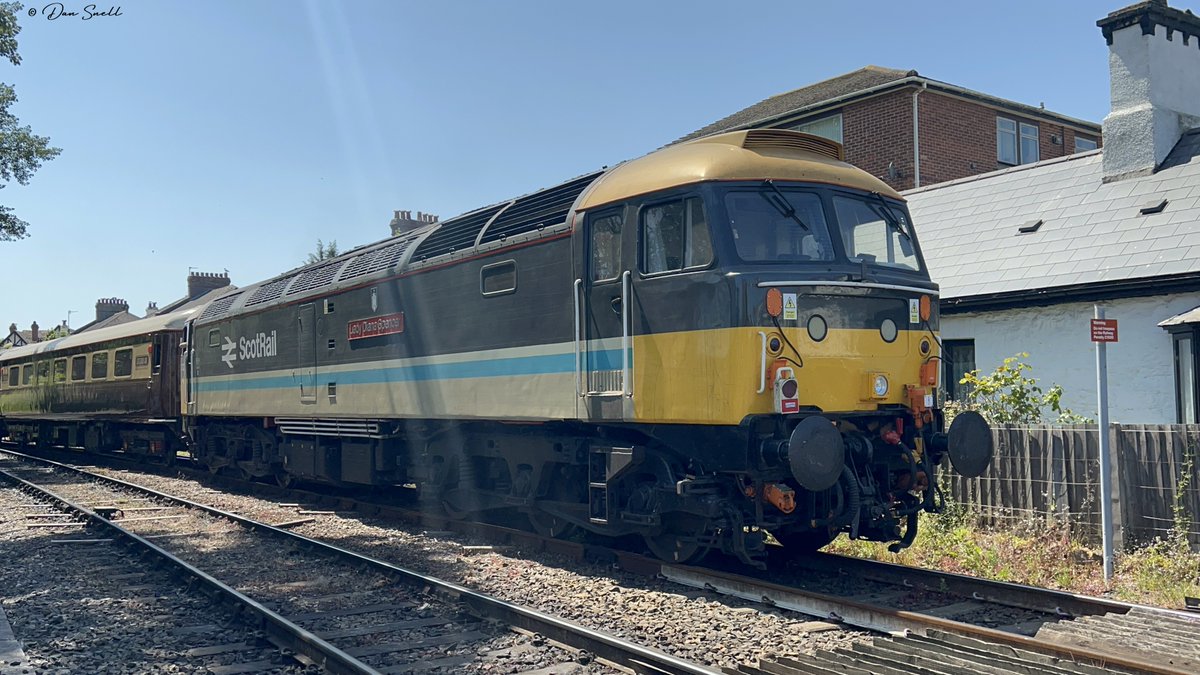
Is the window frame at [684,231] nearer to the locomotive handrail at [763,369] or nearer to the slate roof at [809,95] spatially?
the locomotive handrail at [763,369]

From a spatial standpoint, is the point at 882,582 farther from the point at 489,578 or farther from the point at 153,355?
the point at 153,355

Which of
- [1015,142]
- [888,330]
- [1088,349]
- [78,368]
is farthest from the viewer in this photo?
[78,368]

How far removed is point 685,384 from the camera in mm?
7520

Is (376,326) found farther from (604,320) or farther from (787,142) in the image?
(787,142)

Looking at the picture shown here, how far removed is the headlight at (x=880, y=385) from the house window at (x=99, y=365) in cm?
2064

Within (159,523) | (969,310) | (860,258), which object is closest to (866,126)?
(969,310)

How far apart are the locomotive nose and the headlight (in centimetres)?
89

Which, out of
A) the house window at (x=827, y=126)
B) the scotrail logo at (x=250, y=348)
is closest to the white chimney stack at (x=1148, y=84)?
the house window at (x=827, y=126)

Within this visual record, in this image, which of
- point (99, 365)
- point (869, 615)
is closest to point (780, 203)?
point (869, 615)

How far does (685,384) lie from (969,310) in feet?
27.6

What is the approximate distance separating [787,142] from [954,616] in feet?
13.2

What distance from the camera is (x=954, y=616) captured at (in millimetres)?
6895

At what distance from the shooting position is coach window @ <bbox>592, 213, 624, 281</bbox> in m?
8.26

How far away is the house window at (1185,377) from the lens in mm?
11906
